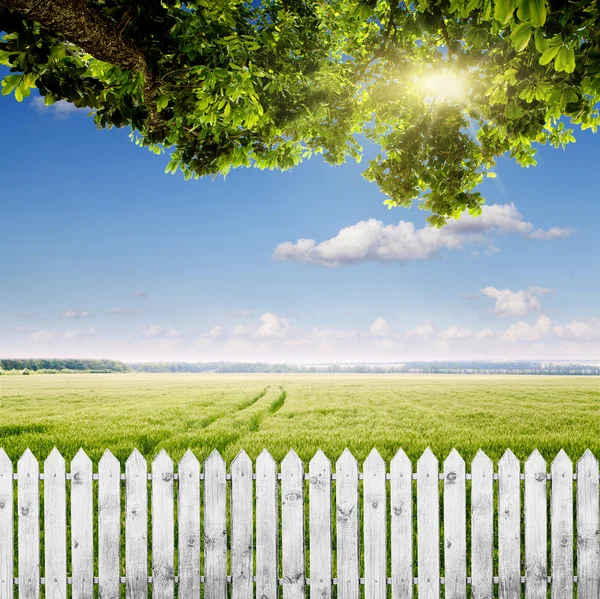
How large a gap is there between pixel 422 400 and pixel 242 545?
28.3 meters

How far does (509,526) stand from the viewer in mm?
5055

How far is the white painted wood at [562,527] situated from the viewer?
5059mm

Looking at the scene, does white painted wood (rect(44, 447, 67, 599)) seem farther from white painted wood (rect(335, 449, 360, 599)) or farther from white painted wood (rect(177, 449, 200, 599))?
white painted wood (rect(335, 449, 360, 599))

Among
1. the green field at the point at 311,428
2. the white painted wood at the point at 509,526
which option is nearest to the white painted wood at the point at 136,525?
the white painted wood at the point at 509,526

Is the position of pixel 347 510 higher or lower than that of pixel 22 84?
lower

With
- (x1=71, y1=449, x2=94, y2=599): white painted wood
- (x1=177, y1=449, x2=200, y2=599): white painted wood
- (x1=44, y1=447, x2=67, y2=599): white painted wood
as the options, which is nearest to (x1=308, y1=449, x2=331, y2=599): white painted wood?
(x1=177, y1=449, x2=200, y2=599): white painted wood

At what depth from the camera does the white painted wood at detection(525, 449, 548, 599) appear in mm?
5016

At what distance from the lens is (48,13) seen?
4.53 m

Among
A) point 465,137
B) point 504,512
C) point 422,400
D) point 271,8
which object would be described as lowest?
point 422,400

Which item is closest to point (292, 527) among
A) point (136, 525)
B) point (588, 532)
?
point (136, 525)

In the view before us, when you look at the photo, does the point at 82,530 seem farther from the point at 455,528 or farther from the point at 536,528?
the point at 536,528

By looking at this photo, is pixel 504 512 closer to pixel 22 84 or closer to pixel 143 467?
pixel 143 467

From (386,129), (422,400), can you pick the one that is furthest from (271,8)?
(422,400)

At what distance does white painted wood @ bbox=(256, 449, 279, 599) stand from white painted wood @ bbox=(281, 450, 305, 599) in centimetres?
9
